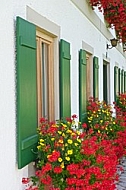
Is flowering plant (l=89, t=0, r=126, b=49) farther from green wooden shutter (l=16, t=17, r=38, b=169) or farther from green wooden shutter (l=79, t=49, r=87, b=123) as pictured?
green wooden shutter (l=16, t=17, r=38, b=169)

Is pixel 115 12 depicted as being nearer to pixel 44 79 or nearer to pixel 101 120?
pixel 101 120

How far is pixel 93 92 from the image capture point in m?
8.09

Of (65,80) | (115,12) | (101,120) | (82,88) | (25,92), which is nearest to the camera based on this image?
(25,92)

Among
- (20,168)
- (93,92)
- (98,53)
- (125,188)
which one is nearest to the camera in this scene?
(20,168)

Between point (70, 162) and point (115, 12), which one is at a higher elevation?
point (115, 12)

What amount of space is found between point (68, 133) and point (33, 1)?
1400 mm

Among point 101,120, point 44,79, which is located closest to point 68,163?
point 44,79

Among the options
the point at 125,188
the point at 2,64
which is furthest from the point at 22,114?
the point at 125,188

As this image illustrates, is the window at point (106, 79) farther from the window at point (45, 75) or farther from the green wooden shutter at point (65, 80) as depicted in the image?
the window at point (45, 75)

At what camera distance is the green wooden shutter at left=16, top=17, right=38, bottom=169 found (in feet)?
11.4

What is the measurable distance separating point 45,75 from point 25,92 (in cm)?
122

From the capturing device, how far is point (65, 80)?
522 cm

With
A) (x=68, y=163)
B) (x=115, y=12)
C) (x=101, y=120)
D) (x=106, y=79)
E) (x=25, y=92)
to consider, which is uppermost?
(x=115, y=12)

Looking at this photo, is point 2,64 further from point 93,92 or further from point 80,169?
point 93,92
